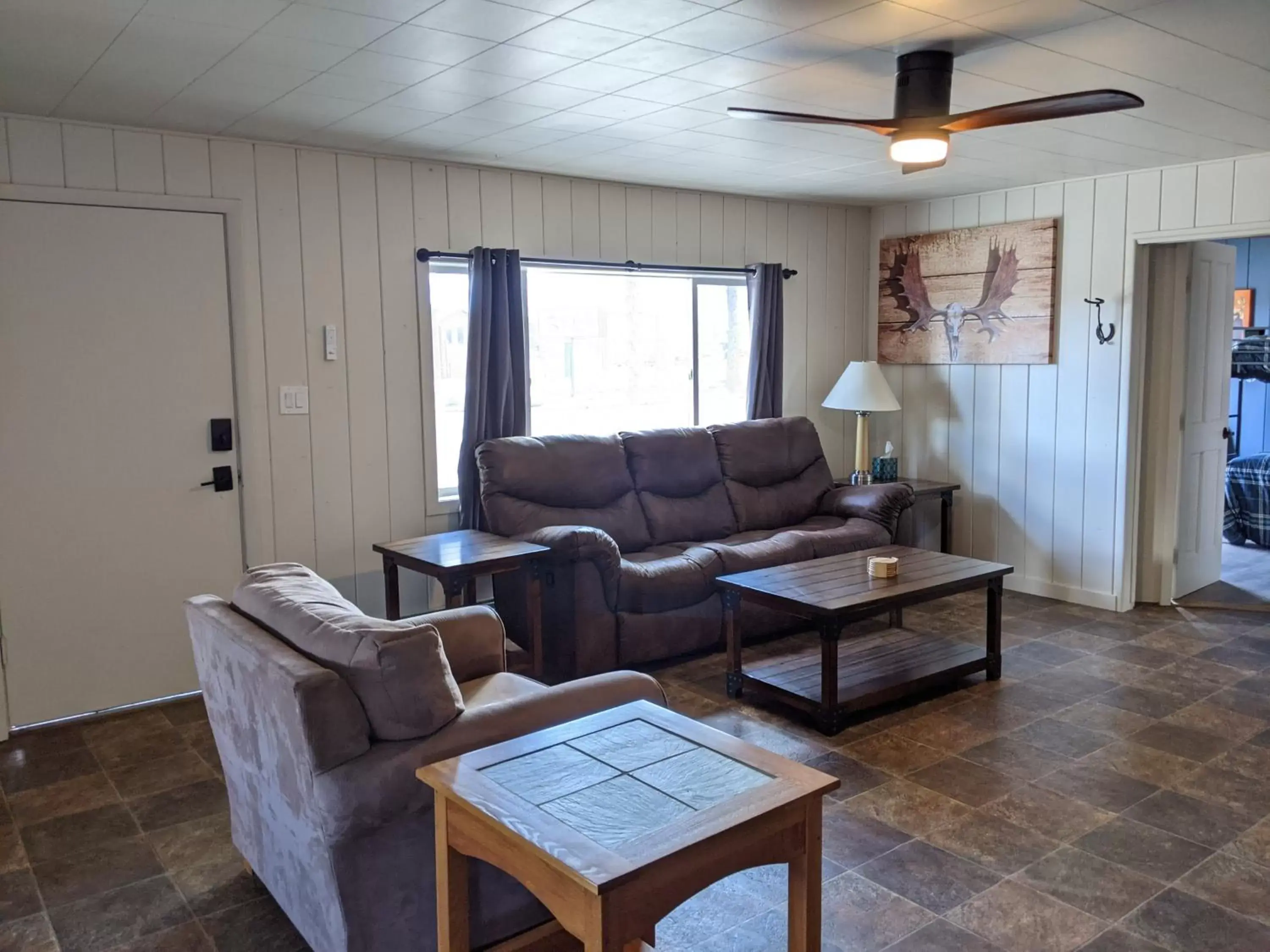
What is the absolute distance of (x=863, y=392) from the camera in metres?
5.77

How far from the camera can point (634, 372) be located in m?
5.52

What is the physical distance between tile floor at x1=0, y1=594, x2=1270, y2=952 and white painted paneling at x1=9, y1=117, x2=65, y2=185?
6.97 ft

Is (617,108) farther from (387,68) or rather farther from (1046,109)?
(1046,109)

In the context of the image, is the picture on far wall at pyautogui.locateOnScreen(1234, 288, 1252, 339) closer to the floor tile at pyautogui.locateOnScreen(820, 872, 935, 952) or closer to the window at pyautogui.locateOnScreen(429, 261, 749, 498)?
the window at pyautogui.locateOnScreen(429, 261, 749, 498)

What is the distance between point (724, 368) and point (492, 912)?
4.24 m

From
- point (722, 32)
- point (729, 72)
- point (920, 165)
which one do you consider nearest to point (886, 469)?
point (920, 165)

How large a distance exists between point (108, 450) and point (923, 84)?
131 inches

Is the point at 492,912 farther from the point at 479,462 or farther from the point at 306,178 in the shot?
the point at 306,178

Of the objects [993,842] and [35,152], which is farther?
[35,152]

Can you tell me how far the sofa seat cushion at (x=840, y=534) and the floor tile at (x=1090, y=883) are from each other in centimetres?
221

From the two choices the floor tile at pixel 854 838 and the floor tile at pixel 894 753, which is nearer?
the floor tile at pixel 854 838

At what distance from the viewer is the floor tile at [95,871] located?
2611 millimetres

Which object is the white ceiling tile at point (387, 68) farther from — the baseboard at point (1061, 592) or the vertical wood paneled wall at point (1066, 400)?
the baseboard at point (1061, 592)

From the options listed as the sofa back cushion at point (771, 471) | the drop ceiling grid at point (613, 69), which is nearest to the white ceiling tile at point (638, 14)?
the drop ceiling grid at point (613, 69)
